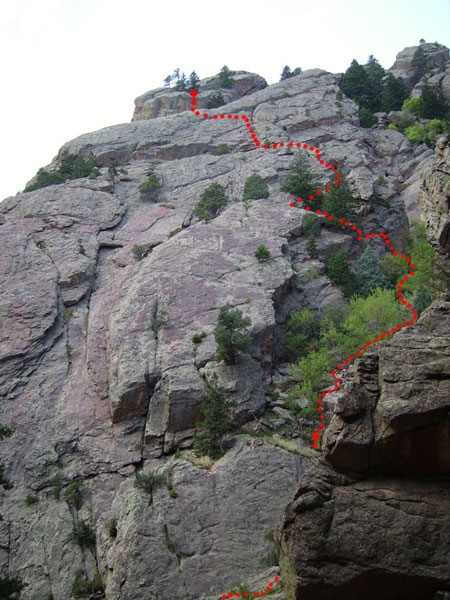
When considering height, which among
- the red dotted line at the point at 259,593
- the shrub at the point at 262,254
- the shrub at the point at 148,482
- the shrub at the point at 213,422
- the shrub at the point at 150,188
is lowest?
the red dotted line at the point at 259,593

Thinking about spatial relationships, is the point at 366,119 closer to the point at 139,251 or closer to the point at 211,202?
the point at 211,202

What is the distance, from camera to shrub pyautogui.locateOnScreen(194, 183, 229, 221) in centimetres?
4453

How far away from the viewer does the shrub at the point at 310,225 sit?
137 feet

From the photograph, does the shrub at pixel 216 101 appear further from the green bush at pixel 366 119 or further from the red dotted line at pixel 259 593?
the red dotted line at pixel 259 593

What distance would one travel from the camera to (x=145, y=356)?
31.3m

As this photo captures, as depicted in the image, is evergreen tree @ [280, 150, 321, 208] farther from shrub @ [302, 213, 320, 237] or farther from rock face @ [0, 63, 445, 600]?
shrub @ [302, 213, 320, 237]

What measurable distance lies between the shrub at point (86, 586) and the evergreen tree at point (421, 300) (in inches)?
835

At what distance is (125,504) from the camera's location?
25.3m

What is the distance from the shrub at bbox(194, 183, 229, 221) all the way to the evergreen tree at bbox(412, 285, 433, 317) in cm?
1543

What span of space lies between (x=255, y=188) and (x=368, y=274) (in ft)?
36.8

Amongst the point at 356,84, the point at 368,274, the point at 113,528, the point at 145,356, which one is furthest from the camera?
the point at 356,84

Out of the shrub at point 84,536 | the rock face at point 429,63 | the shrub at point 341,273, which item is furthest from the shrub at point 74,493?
the rock face at point 429,63

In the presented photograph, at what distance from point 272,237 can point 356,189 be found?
35.7 feet

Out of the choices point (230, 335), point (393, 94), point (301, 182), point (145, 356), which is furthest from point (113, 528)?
point (393, 94)
